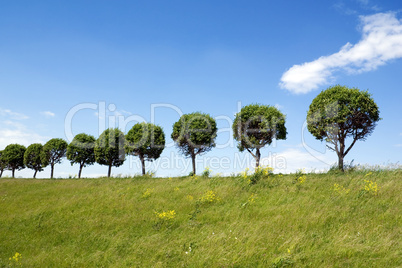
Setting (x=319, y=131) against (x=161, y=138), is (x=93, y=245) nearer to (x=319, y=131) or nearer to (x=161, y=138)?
(x=319, y=131)

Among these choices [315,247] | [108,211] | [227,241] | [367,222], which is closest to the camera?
[315,247]

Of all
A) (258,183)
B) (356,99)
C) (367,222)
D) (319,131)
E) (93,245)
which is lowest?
(93,245)

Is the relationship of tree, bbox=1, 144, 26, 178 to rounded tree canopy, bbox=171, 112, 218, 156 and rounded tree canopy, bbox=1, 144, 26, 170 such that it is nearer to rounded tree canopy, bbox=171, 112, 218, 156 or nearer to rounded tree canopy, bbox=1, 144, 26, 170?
rounded tree canopy, bbox=1, 144, 26, 170

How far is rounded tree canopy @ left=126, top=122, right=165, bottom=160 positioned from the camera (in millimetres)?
46625

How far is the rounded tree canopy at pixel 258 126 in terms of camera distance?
37000mm

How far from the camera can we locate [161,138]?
157 feet

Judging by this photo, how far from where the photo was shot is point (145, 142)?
46438mm

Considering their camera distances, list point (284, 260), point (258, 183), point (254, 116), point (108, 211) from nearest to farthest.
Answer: point (284, 260), point (108, 211), point (258, 183), point (254, 116)

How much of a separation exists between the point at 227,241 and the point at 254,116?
93.3 ft

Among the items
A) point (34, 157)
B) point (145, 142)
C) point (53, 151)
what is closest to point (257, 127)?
point (145, 142)

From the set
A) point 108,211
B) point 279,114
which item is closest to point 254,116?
point 279,114

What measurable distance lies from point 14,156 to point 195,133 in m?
50.6

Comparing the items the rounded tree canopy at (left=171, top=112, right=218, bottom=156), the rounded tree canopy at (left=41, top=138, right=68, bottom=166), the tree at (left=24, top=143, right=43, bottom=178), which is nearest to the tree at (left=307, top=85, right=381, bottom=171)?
the rounded tree canopy at (left=171, top=112, right=218, bottom=156)

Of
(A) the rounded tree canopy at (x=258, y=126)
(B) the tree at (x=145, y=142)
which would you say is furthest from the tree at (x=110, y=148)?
(A) the rounded tree canopy at (x=258, y=126)
